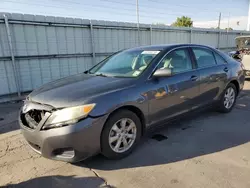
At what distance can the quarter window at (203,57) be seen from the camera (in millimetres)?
3994

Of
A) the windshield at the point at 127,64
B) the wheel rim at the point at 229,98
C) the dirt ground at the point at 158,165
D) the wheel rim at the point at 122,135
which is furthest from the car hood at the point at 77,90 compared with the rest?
the wheel rim at the point at 229,98

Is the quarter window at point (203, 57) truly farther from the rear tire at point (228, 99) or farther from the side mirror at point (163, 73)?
the side mirror at point (163, 73)

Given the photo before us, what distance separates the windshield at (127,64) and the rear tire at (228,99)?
6.53ft

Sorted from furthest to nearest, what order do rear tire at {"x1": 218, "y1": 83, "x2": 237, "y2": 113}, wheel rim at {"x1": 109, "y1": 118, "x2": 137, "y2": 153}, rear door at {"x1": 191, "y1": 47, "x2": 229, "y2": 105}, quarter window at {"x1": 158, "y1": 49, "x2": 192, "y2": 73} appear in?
rear tire at {"x1": 218, "y1": 83, "x2": 237, "y2": 113}, rear door at {"x1": 191, "y1": 47, "x2": 229, "y2": 105}, quarter window at {"x1": 158, "y1": 49, "x2": 192, "y2": 73}, wheel rim at {"x1": 109, "y1": 118, "x2": 137, "y2": 153}

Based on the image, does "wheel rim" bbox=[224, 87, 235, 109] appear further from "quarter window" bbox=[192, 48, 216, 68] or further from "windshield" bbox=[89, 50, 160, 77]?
"windshield" bbox=[89, 50, 160, 77]

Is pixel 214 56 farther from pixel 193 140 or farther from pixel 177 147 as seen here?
pixel 177 147

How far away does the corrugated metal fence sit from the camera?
6.12 meters

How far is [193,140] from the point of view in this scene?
346 centimetres

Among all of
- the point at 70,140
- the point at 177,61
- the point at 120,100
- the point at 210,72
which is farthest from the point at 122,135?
the point at 210,72

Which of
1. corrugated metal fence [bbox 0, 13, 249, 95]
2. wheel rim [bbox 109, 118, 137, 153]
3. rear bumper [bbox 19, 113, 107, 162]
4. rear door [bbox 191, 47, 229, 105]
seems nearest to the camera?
rear bumper [bbox 19, 113, 107, 162]

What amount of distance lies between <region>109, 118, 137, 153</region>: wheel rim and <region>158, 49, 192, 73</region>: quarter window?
103cm

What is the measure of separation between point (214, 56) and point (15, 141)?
4.05 metres

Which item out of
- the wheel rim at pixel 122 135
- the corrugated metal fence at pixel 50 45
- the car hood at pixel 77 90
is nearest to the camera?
the car hood at pixel 77 90

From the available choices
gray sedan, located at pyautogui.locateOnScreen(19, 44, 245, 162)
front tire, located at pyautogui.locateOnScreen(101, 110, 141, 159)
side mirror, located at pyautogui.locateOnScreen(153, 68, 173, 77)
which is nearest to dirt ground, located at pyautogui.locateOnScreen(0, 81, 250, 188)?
front tire, located at pyautogui.locateOnScreen(101, 110, 141, 159)
